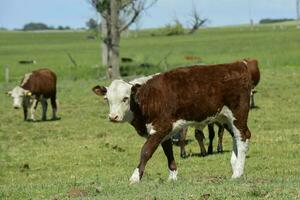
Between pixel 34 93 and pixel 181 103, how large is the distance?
17.1 meters

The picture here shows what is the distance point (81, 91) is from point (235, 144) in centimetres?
2401

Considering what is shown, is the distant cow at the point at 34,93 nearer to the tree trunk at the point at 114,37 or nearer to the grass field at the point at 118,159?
the grass field at the point at 118,159

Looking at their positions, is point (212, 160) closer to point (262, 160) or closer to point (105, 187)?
point (262, 160)

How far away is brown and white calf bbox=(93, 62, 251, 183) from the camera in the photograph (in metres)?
11.5

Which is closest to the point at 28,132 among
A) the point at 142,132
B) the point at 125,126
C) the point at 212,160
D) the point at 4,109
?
the point at 125,126

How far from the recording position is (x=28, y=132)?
77.4 ft

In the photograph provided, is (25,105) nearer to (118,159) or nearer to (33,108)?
(33,108)

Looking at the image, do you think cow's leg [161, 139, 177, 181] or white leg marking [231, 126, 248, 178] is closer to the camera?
cow's leg [161, 139, 177, 181]

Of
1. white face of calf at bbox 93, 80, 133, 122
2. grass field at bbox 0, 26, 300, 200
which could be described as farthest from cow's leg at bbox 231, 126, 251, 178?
white face of calf at bbox 93, 80, 133, 122

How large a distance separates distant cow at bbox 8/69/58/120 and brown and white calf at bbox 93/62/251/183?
15874mm

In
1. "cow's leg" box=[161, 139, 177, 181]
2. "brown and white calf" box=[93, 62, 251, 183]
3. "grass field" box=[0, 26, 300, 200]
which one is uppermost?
"brown and white calf" box=[93, 62, 251, 183]

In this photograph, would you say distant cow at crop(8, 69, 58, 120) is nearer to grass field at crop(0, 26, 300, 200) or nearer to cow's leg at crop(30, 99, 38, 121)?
cow's leg at crop(30, 99, 38, 121)

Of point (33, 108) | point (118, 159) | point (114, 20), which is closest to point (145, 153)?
point (118, 159)

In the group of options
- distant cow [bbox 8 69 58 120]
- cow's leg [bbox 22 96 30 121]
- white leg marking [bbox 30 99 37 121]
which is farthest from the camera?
distant cow [bbox 8 69 58 120]
